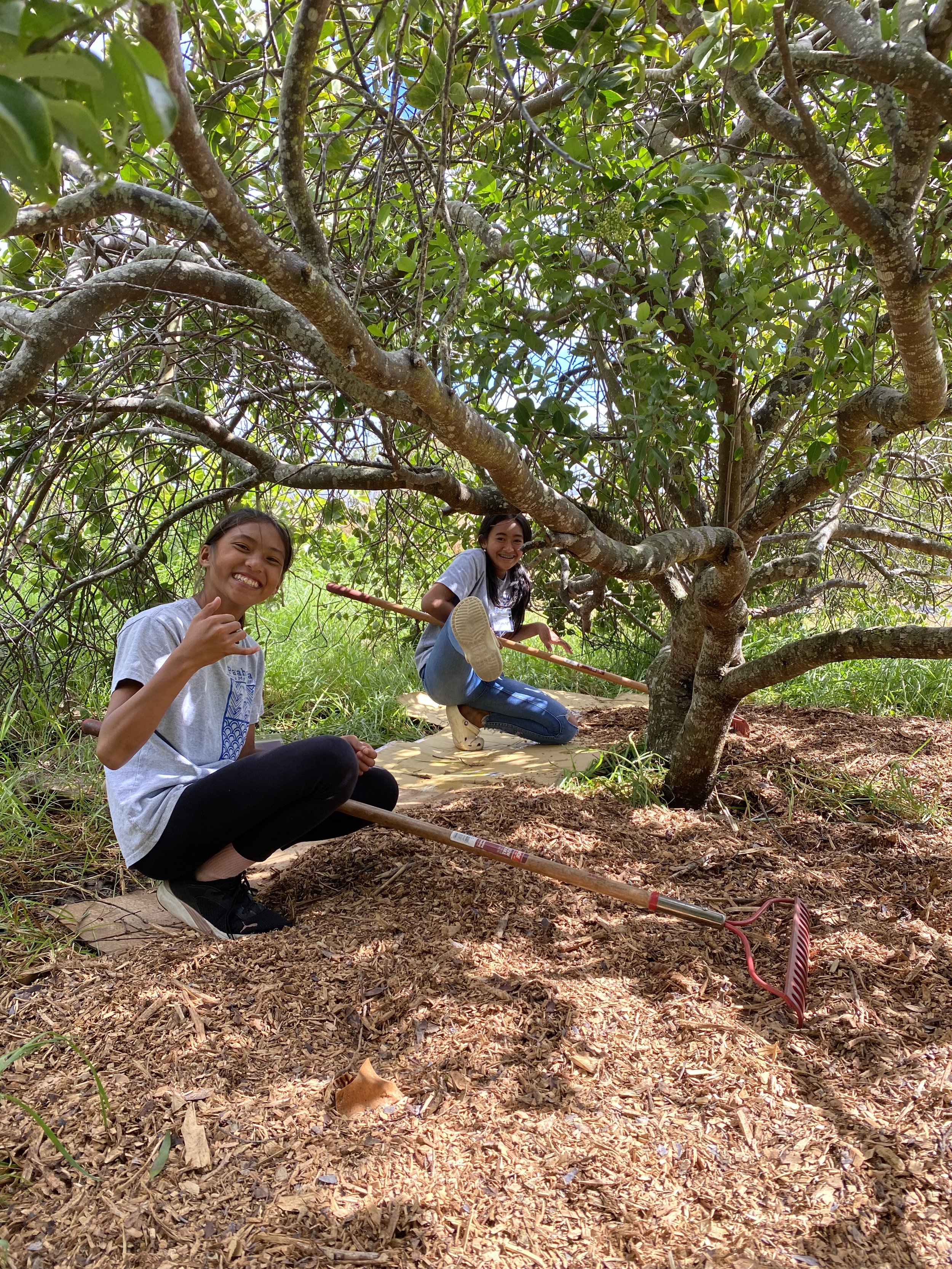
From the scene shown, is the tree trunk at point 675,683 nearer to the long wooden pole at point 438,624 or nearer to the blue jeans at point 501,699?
the long wooden pole at point 438,624

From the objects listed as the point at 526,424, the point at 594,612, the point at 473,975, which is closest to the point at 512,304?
the point at 526,424

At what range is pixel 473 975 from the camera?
7.07ft

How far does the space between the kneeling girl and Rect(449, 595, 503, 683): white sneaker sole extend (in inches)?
0.8

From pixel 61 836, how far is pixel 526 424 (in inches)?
86.9

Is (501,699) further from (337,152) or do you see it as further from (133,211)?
(133,211)

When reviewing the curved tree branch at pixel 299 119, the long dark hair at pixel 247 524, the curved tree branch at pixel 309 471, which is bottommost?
the long dark hair at pixel 247 524

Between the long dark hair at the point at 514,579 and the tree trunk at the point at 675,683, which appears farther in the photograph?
the long dark hair at the point at 514,579

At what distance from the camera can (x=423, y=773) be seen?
4.36 m

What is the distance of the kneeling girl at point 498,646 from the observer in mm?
4438

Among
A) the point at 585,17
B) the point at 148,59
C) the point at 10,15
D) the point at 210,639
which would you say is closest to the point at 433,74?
the point at 585,17

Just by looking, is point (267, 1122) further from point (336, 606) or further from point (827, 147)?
point (336, 606)

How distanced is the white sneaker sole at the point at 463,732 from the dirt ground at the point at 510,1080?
1.96 metres

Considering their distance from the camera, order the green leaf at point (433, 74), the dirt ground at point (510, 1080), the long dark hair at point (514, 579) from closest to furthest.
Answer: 1. the dirt ground at point (510, 1080)
2. the green leaf at point (433, 74)
3. the long dark hair at point (514, 579)

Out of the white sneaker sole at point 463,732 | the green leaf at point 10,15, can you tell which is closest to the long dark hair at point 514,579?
the white sneaker sole at point 463,732
